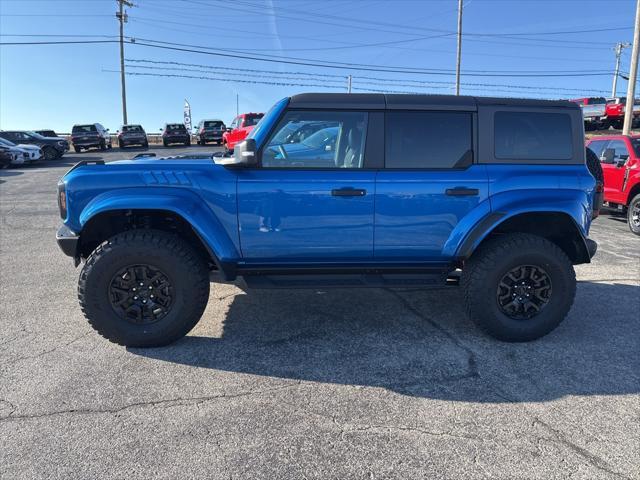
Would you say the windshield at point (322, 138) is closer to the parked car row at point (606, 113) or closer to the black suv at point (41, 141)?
the black suv at point (41, 141)

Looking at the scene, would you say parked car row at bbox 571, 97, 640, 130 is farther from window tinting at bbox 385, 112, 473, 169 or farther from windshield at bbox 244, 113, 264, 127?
window tinting at bbox 385, 112, 473, 169

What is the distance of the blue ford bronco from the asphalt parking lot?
1.29ft

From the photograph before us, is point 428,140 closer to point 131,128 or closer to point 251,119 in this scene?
point 251,119

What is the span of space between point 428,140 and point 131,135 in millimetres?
29250

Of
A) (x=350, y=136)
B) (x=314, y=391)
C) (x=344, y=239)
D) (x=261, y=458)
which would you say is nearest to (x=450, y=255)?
(x=344, y=239)

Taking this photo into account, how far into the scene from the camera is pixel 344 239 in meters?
3.61

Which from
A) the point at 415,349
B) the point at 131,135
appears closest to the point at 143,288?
the point at 415,349

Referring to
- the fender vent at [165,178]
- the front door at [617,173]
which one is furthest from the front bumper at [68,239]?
the front door at [617,173]

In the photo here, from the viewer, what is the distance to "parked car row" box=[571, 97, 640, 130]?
30.1 m

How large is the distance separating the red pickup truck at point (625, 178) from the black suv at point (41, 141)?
2559 cm

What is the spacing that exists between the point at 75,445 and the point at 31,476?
0.25 meters

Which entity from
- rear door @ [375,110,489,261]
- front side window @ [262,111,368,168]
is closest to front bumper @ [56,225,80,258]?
front side window @ [262,111,368,168]

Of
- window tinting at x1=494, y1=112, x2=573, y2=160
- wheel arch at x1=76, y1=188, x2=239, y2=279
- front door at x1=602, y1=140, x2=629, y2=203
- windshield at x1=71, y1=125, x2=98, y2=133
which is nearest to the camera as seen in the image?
wheel arch at x1=76, y1=188, x2=239, y2=279

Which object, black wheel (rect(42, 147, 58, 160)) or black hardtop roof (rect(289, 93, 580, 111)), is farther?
black wheel (rect(42, 147, 58, 160))
